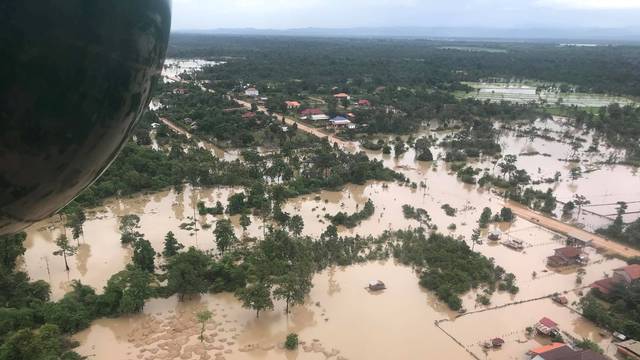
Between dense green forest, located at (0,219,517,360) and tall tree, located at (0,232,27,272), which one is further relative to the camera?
tall tree, located at (0,232,27,272)

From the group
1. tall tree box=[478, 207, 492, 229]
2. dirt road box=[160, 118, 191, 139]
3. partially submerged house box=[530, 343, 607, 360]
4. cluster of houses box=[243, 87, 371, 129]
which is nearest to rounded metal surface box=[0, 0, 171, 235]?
partially submerged house box=[530, 343, 607, 360]

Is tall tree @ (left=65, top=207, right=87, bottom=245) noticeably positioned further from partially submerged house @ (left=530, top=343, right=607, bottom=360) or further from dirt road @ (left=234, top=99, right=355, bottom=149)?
dirt road @ (left=234, top=99, right=355, bottom=149)

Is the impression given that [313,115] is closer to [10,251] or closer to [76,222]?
[76,222]

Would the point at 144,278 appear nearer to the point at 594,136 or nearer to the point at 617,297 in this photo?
the point at 617,297

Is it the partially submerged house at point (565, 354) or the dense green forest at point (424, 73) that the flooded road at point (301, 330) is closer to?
the partially submerged house at point (565, 354)

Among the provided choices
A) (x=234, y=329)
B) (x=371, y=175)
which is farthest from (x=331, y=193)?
(x=234, y=329)
